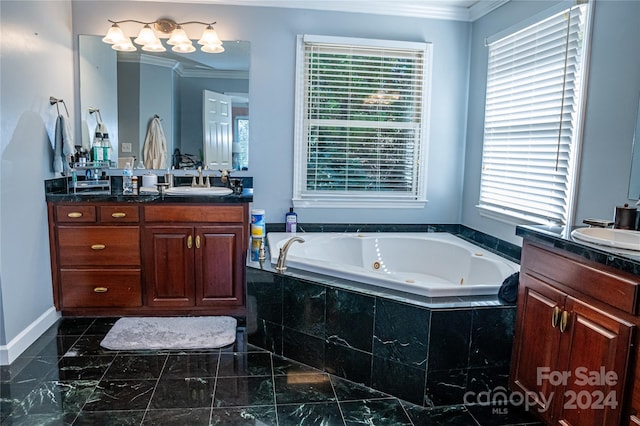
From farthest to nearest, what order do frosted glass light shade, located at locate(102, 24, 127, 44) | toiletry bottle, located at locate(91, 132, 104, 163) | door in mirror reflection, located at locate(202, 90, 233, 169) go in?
door in mirror reflection, located at locate(202, 90, 233, 169) → toiletry bottle, located at locate(91, 132, 104, 163) → frosted glass light shade, located at locate(102, 24, 127, 44)

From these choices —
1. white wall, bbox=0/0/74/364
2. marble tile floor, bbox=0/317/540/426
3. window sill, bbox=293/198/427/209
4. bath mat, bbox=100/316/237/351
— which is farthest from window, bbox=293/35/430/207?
white wall, bbox=0/0/74/364

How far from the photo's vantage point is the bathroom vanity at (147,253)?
9.75ft

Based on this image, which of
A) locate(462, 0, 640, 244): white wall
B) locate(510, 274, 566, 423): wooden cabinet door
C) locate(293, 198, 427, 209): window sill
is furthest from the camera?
locate(293, 198, 427, 209): window sill

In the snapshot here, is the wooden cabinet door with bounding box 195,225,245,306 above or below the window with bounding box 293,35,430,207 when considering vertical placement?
below

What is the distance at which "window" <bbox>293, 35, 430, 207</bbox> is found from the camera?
11.6ft

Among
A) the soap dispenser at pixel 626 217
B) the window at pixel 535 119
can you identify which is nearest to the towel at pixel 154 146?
the window at pixel 535 119

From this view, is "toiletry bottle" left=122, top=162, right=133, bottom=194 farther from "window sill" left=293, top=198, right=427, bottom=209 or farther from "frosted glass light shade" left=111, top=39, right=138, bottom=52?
A: "window sill" left=293, top=198, right=427, bottom=209

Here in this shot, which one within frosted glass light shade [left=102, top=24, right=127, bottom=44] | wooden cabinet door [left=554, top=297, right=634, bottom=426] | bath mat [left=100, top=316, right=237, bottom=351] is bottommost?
bath mat [left=100, top=316, right=237, bottom=351]

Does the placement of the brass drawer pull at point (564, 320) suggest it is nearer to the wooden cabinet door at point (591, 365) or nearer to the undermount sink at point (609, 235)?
the wooden cabinet door at point (591, 365)

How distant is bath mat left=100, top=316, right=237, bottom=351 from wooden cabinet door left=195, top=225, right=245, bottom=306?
16cm

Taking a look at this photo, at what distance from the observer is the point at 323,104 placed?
3.58 meters

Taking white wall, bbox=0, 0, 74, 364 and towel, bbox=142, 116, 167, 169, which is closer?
white wall, bbox=0, 0, 74, 364

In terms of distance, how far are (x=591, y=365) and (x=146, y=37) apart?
336 centimetres

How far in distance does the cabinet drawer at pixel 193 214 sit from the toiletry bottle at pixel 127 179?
444 mm
